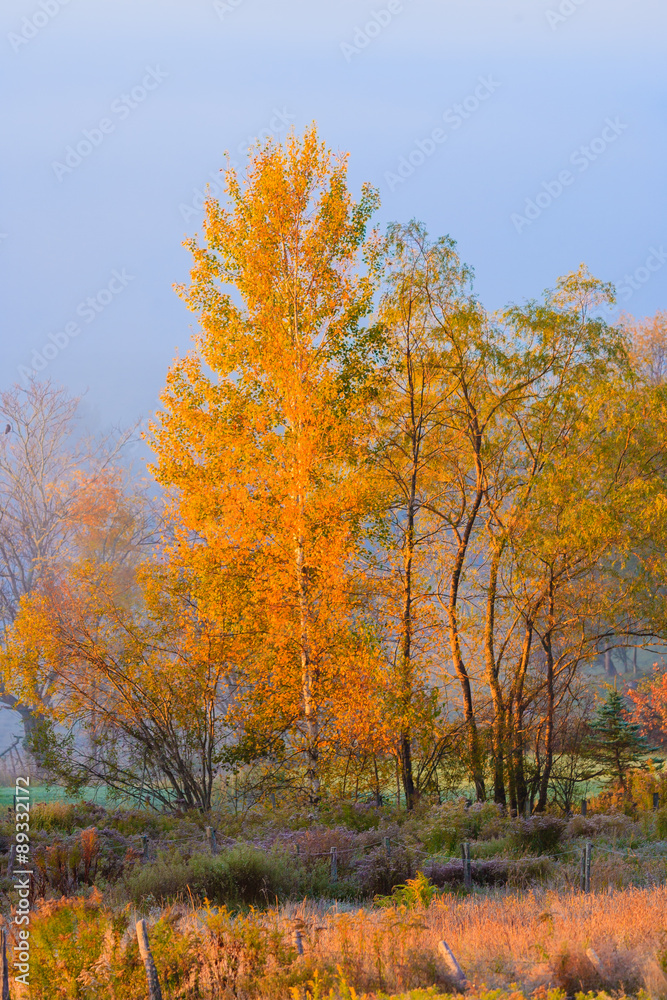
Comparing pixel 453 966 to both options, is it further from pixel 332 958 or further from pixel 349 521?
pixel 349 521

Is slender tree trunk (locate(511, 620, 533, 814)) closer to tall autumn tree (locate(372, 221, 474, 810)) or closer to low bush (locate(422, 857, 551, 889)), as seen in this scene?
tall autumn tree (locate(372, 221, 474, 810))

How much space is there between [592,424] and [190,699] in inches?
343

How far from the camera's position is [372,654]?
12898 millimetres

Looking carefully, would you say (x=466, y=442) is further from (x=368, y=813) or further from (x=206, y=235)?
(x=368, y=813)

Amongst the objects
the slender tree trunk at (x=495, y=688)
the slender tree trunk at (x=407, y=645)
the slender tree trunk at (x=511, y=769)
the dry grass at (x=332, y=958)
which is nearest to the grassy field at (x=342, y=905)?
the dry grass at (x=332, y=958)

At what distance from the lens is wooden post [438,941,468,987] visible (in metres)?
5.33

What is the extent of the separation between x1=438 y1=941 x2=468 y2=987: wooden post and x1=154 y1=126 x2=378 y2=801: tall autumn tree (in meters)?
7.34

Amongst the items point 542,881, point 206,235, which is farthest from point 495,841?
point 206,235

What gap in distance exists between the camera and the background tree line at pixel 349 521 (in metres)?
13.2

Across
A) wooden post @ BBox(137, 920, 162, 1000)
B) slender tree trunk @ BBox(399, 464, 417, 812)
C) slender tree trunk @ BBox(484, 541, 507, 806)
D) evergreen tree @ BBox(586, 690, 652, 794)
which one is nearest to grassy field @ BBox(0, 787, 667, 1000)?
wooden post @ BBox(137, 920, 162, 1000)

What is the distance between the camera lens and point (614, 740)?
64.0 ft

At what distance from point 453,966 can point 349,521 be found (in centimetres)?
847

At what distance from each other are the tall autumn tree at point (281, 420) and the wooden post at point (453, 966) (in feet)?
24.1

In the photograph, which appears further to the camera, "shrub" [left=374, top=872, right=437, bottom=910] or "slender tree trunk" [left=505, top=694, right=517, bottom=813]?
"slender tree trunk" [left=505, top=694, right=517, bottom=813]
